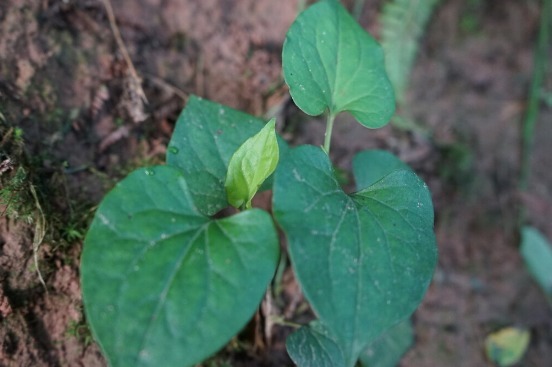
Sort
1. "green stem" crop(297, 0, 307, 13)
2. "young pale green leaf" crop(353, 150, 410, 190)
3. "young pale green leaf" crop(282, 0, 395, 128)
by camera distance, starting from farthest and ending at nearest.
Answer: "green stem" crop(297, 0, 307, 13), "young pale green leaf" crop(353, 150, 410, 190), "young pale green leaf" crop(282, 0, 395, 128)

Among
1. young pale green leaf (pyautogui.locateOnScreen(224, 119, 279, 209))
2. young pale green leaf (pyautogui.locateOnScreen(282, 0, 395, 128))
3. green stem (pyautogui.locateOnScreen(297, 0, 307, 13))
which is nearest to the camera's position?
young pale green leaf (pyautogui.locateOnScreen(224, 119, 279, 209))

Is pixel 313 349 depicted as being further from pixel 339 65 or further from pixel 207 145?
pixel 339 65

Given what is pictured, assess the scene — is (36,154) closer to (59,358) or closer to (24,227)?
(24,227)

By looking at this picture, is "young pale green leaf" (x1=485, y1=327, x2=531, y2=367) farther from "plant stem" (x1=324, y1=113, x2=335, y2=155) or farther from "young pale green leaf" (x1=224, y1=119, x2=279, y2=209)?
"young pale green leaf" (x1=224, y1=119, x2=279, y2=209)

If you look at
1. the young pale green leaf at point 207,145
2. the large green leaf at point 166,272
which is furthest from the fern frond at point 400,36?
the large green leaf at point 166,272

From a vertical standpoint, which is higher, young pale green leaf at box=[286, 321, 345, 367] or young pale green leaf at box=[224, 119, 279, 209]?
young pale green leaf at box=[224, 119, 279, 209]

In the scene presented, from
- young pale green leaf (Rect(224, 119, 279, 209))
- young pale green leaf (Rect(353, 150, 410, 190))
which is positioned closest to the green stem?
young pale green leaf (Rect(353, 150, 410, 190))
